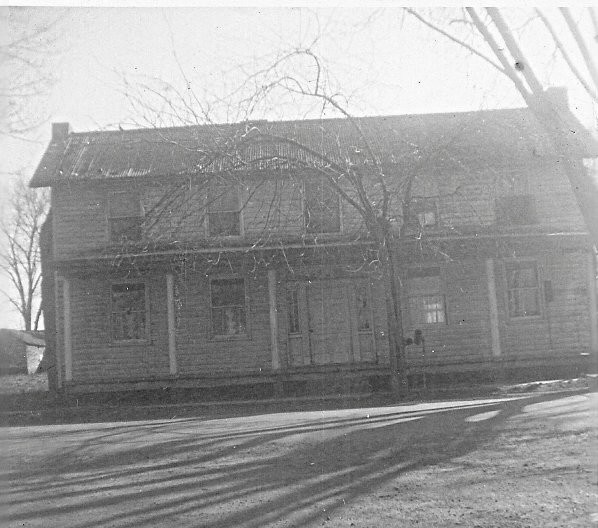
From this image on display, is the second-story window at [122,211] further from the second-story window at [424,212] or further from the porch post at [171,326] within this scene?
the second-story window at [424,212]

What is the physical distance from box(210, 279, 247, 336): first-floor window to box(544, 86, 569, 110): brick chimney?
8912mm

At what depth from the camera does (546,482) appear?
18.5 feet

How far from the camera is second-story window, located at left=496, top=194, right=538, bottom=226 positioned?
14.1 m

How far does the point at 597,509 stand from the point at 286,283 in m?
12.0

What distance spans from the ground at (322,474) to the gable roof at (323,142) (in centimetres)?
419

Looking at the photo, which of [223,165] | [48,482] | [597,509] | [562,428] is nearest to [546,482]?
[597,509]

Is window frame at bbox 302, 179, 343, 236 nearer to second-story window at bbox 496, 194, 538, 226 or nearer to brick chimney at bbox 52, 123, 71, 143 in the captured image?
second-story window at bbox 496, 194, 538, 226

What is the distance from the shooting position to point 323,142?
1260 cm

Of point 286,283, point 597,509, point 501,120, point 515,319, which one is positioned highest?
point 501,120

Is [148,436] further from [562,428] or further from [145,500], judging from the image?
[562,428]

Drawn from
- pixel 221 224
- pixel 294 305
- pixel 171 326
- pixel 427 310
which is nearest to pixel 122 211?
pixel 221 224

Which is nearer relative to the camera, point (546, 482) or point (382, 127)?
point (546, 482)

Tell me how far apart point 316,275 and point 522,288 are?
15.9ft

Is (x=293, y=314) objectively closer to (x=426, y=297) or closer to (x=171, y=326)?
(x=171, y=326)
